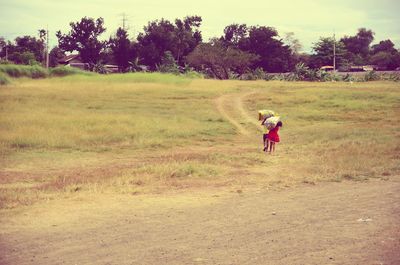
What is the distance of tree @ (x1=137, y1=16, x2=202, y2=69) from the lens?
61.3m

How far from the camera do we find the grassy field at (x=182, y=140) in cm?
925

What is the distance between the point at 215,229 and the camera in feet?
19.4

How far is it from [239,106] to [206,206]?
17642 mm

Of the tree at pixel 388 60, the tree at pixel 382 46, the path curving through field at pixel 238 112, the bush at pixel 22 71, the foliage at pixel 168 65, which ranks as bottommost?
the path curving through field at pixel 238 112

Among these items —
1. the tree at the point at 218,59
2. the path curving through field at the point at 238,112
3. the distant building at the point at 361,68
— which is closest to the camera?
the path curving through field at the point at 238,112

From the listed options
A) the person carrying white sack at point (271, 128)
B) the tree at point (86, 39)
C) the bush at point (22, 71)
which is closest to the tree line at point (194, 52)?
the tree at point (86, 39)

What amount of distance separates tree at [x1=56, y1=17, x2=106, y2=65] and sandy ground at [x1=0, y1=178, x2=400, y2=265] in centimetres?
5734

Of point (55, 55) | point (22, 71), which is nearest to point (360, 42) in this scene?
point (55, 55)

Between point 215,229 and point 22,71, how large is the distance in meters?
40.4

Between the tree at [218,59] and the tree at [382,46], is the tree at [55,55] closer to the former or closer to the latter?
the tree at [218,59]

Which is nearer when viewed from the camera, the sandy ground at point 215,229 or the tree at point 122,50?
the sandy ground at point 215,229

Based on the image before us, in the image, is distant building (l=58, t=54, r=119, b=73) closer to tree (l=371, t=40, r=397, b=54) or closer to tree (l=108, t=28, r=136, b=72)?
tree (l=108, t=28, r=136, b=72)

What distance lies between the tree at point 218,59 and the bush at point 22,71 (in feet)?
59.9

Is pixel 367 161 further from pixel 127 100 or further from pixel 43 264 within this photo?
pixel 127 100
